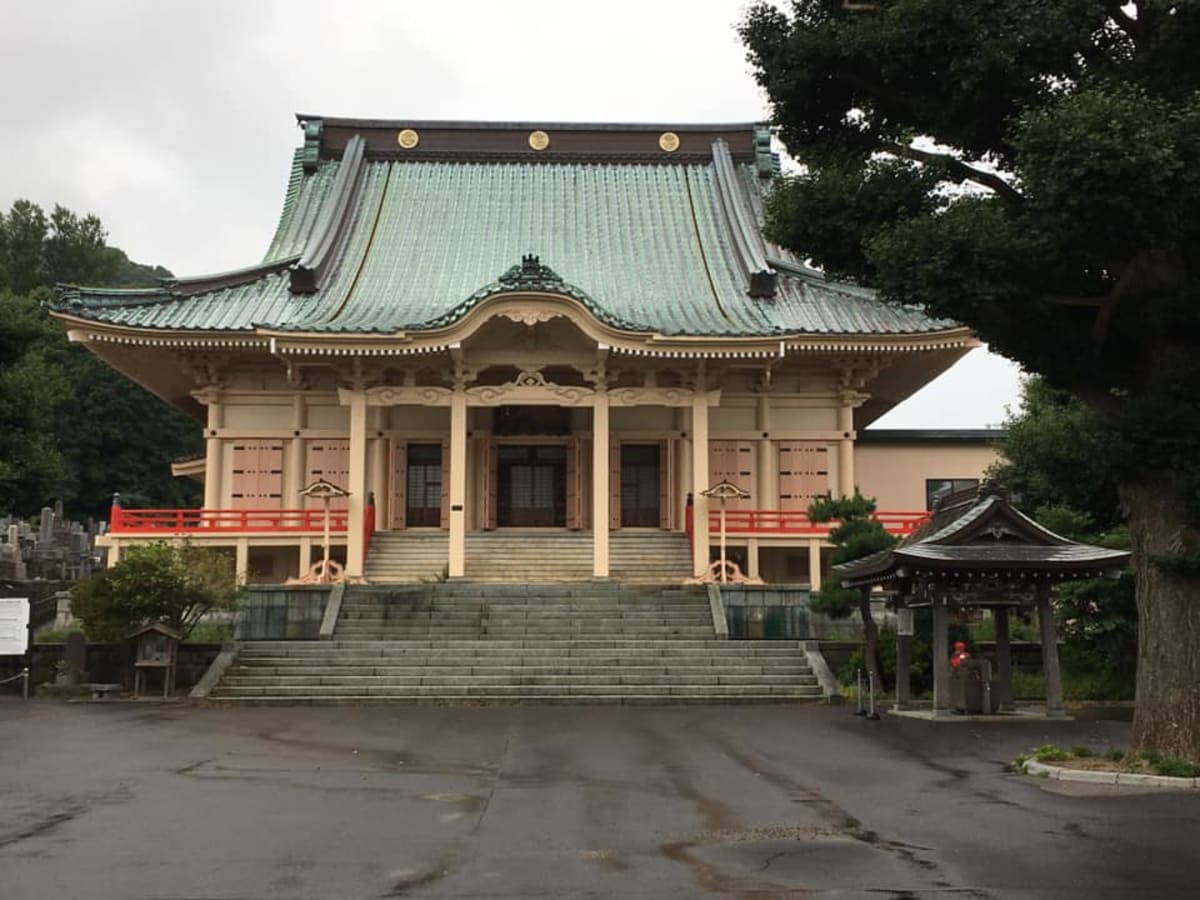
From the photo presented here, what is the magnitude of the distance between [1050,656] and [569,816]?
9225mm

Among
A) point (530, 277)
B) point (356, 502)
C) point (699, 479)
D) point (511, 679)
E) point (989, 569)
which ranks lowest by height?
point (511, 679)

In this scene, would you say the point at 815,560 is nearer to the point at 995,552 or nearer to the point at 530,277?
the point at 995,552

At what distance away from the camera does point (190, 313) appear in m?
23.5

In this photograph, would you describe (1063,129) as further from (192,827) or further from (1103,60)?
(192,827)

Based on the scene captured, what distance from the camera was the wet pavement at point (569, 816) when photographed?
5.97 m

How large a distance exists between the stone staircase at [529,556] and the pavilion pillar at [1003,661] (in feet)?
25.3

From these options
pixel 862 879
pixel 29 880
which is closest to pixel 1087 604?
pixel 862 879

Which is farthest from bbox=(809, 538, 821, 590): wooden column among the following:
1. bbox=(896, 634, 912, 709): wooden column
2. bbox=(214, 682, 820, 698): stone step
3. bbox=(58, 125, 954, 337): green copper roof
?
bbox=(896, 634, 912, 709): wooden column

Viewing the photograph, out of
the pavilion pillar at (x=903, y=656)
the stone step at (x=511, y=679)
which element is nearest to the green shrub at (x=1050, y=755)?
the pavilion pillar at (x=903, y=656)

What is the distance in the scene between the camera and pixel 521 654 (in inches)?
709

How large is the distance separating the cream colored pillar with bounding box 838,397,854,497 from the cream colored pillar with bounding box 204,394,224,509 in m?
13.7

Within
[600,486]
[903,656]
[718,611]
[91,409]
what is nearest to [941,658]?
[903,656]

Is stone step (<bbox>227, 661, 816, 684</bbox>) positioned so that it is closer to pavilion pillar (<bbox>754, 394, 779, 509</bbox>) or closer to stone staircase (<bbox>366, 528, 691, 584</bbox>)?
stone staircase (<bbox>366, 528, 691, 584</bbox>)

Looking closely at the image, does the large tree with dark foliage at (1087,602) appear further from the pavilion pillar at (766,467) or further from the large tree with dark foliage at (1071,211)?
the pavilion pillar at (766,467)
